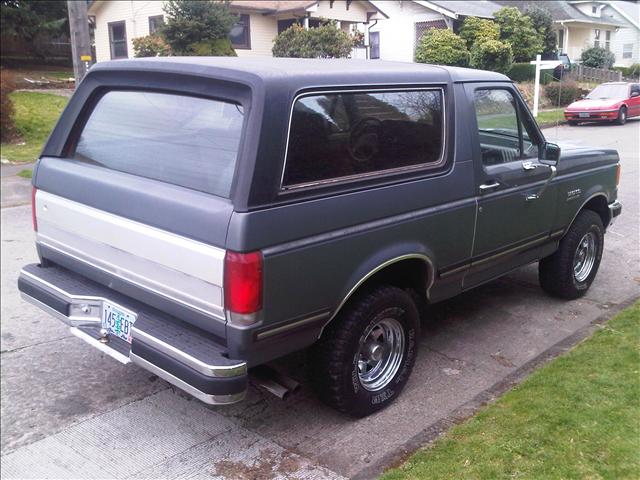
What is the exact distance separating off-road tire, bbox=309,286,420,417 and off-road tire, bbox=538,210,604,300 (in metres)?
2.14

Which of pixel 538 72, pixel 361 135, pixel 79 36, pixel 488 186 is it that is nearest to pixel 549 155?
pixel 488 186

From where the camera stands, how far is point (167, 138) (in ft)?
11.5

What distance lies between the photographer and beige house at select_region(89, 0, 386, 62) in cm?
2350

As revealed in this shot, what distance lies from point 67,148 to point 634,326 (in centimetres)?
413

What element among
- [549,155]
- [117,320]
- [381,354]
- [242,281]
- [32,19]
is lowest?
[381,354]

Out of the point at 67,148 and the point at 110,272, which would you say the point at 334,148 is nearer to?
the point at 110,272

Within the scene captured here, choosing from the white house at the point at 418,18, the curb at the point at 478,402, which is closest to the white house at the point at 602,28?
the white house at the point at 418,18

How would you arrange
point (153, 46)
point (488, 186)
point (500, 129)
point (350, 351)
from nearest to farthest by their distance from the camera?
point (350, 351), point (488, 186), point (500, 129), point (153, 46)

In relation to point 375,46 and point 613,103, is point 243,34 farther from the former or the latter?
point 613,103

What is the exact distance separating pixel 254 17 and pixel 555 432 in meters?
23.2

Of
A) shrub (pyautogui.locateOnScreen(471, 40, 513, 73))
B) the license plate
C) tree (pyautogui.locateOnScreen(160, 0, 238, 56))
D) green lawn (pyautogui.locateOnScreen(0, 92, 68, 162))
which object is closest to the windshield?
shrub (pyautogui.locateOnScreen(471, 40, 513, 73))

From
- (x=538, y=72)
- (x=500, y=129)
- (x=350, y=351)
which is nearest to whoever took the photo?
(x=350, y=351)

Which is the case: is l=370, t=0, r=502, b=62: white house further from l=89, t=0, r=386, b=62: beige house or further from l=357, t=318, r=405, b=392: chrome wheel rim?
l=89, t=0, r=386, b=62: beige house

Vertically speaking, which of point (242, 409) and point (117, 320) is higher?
point (117, 320)
